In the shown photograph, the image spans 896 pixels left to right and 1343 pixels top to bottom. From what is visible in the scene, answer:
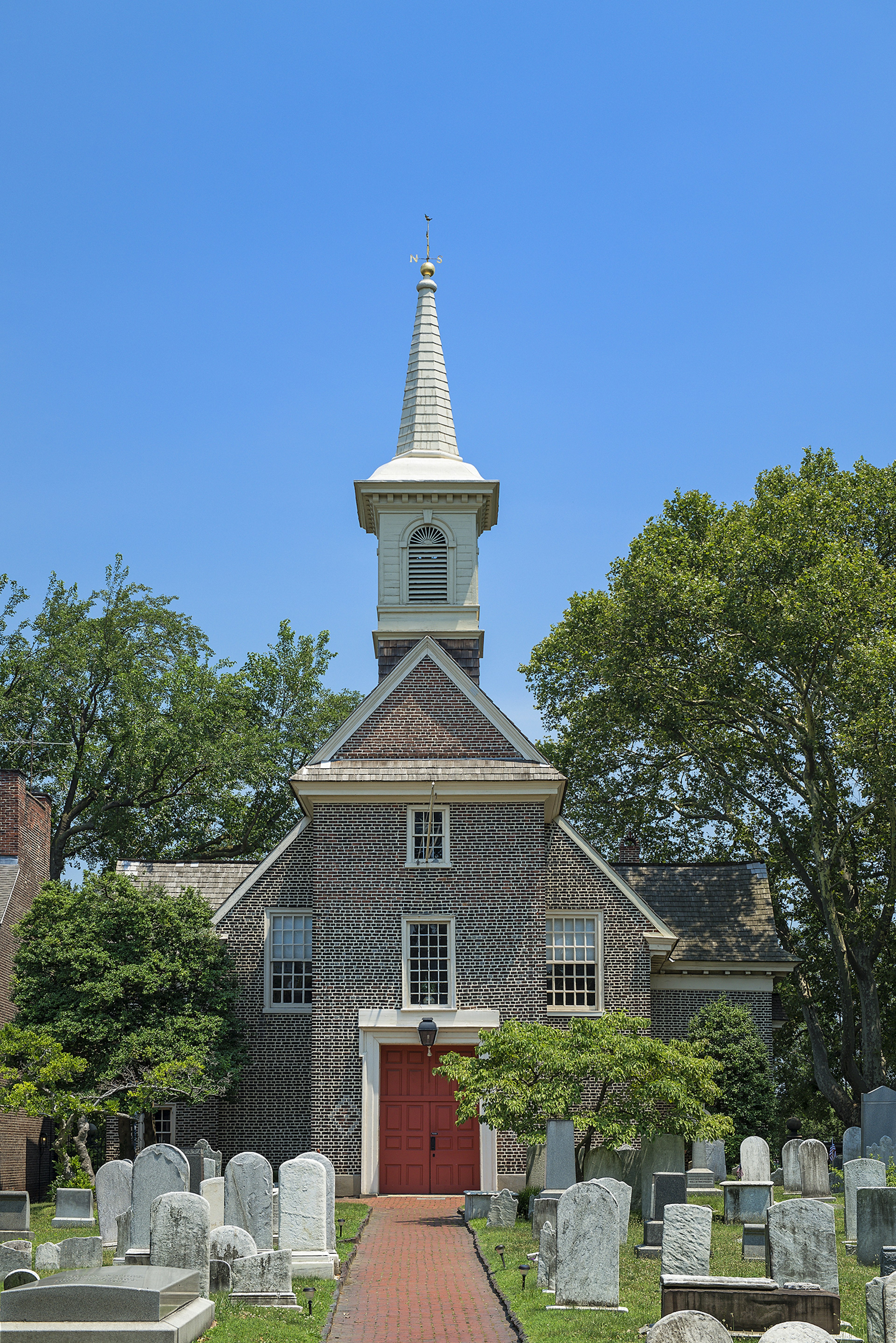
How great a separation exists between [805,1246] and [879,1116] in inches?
430

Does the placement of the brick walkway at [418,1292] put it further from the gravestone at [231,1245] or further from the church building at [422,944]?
the church building at [422,944]

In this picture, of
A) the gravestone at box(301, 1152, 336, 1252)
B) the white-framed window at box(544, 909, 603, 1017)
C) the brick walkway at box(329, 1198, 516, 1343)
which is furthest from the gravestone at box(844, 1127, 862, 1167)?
the gravestone at box(301, 1152, 336, 1252)

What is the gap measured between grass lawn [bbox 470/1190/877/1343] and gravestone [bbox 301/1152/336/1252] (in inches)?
80.2

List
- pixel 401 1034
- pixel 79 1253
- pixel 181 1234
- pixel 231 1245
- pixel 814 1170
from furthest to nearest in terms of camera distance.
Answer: pixel 401 1034, pixel 814 1170, pixel 79 1253, pixel 231 1245, pixel 181 1234

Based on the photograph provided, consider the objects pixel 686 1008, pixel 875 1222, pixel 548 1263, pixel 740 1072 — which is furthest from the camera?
pixel 686 1008

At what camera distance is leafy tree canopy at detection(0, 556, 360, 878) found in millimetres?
46250

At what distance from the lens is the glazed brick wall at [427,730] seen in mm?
30375

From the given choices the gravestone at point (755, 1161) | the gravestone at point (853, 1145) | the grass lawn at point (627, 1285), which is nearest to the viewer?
the grass lawn at point (627, 1285)

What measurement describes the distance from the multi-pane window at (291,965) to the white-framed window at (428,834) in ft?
11.7

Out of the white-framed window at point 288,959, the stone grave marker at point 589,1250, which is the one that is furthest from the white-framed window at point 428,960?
the stone grave marker at point 589,1250

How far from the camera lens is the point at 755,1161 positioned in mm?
24281

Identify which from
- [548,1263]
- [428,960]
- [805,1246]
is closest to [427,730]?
[428,960]

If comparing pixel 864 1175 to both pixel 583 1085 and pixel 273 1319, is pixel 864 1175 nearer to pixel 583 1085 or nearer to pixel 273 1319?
pixel 583 1085

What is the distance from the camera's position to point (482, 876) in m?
→ 29.6
